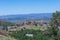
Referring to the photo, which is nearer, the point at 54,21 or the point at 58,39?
the point at 58,39

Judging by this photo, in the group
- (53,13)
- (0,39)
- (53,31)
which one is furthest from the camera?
(53,13)

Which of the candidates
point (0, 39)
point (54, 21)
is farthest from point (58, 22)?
point (0, 39)

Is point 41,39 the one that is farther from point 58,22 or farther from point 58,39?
point 58,22

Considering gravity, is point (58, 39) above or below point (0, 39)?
below

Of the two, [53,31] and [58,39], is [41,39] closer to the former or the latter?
[58,39]

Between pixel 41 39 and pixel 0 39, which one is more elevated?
pixel 0 39

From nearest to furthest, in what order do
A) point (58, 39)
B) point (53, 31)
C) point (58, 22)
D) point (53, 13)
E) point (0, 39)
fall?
point (0, 39) < point (58, 39) < point (53, 31) < point (58, 22) < point (53, 13)

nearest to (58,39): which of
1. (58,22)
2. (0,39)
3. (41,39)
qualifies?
(41,39)

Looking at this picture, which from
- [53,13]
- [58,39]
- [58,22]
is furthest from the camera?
[53,13]

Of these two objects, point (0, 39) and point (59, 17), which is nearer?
point (0, 39)
